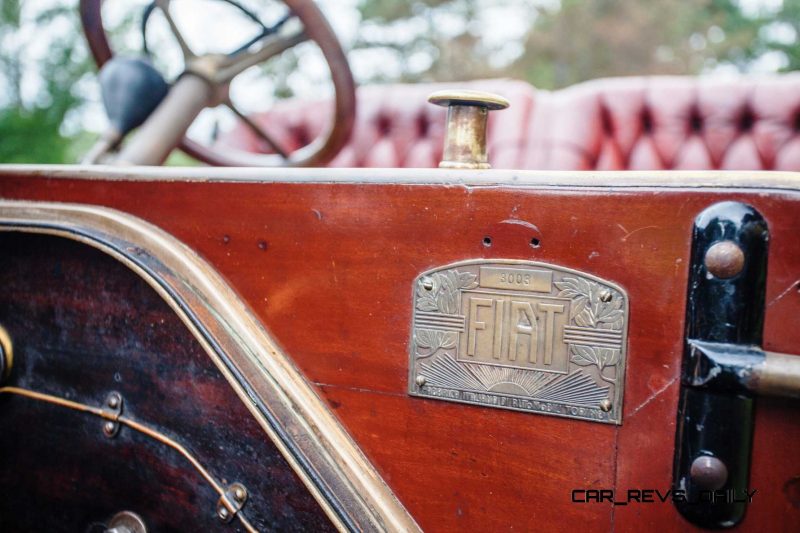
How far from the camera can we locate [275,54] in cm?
121

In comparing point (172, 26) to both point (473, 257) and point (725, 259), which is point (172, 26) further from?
point (725, 259)

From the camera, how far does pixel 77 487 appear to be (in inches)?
33.3

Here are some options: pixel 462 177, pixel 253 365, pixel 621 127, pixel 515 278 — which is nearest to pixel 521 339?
pixel 515 278

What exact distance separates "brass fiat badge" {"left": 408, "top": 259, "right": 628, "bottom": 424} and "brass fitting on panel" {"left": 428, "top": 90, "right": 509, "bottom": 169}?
0.14m

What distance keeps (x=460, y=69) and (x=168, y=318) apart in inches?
345

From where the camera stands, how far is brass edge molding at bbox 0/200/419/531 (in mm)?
680

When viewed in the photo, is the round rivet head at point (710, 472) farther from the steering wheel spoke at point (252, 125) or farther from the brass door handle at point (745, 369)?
the steering wheel spoke at point (252, 125)

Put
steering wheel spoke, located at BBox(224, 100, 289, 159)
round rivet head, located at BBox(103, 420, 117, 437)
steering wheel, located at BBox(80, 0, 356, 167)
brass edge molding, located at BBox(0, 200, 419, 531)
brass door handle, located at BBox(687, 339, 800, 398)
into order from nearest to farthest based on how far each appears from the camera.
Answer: brass door handle, located at BBox(687, 339, 800, 398) → brass edge molding, located at BBox(0, 200, 419, 531) → round rivet head, located at BBox(103, 420, 117, 437) → steering wheel, located at BBox(80, 0, 356, 167) → steering wheel spoke, located at BBox(224, 100, 289, 159)

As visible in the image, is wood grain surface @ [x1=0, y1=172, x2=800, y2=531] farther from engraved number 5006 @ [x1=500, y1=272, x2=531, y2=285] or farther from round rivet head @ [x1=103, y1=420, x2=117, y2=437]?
round rivet head @ [x1=103, y1=420, x2=117, y2=437]

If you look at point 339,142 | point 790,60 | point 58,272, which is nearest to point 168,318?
point 58,272

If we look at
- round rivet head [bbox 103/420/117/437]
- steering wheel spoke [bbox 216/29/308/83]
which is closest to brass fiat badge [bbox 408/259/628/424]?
round rivet head [bbox 103/420/117/437]

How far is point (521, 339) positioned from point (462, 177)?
0.60 feet

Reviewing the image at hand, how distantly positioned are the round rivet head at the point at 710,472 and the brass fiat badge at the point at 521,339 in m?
0.08

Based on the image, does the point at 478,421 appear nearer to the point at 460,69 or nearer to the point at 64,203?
the point at 64,203
